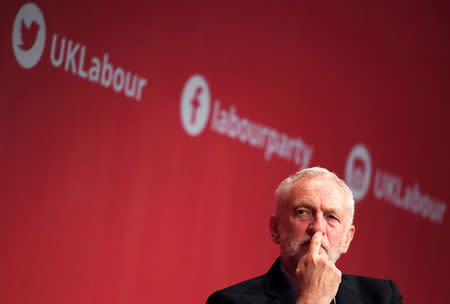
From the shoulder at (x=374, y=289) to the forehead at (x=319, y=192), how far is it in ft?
1.12

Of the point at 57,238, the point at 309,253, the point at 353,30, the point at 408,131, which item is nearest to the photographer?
the point at 309,253

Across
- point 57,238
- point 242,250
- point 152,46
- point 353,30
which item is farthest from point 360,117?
point 57,238

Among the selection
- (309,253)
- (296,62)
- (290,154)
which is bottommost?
(309,253)

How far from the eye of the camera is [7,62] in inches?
118

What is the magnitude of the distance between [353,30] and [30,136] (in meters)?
2.89

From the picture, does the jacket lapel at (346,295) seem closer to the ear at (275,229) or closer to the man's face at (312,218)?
the man's face at (312,218)

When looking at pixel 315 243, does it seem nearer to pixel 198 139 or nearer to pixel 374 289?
pixel 374 289

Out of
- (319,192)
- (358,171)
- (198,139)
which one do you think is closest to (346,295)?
(319,192)

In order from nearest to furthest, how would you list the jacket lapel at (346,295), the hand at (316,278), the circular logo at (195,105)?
the hand at (316,278), the jacket lapel at (346,295), the circular logo at (195,105)

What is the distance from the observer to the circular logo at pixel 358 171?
4.96 metres

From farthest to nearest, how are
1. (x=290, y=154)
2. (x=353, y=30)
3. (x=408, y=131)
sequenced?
(x=408, y=131), (x=353, y=30), (x=290, y=154)

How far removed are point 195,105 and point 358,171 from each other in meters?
1.70

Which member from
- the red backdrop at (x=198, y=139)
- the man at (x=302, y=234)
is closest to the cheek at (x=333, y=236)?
the man at (x=302, y=234)

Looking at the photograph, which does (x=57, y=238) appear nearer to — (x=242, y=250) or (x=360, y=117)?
(x=242, y=250)
